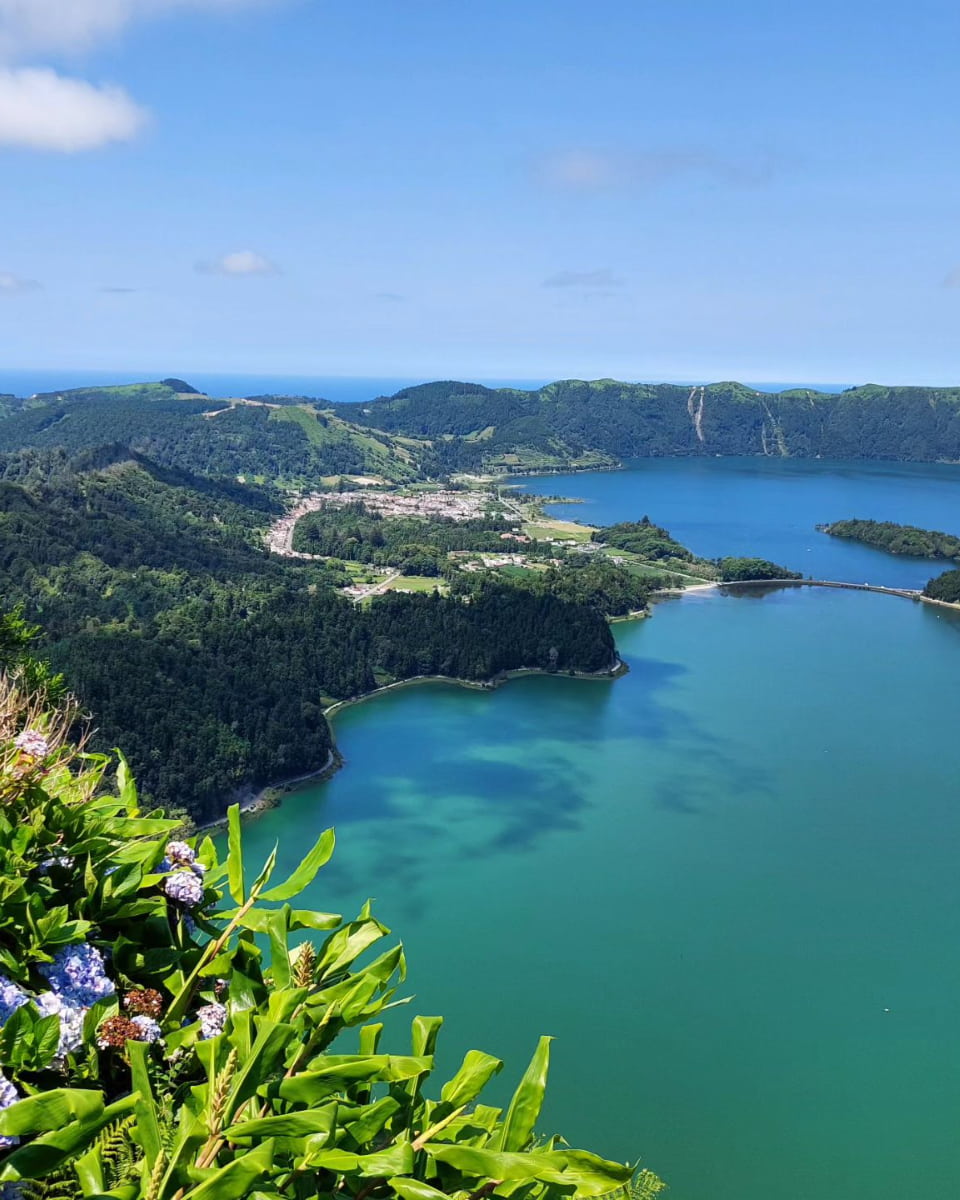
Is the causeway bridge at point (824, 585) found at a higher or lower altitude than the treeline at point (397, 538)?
lower

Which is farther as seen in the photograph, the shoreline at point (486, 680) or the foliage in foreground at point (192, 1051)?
the shoreline at point (486, 680)

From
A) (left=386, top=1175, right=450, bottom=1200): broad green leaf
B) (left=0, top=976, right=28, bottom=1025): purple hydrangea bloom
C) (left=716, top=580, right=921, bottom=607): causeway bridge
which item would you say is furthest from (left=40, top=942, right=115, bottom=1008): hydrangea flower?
(left=716, top=580, right=921, bottom=607): causeway bridge

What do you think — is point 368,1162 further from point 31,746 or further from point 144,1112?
point 31,746

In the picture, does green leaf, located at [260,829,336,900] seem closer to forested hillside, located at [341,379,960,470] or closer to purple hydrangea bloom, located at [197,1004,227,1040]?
purple hydrangea bloom, located at [197,1004,227,1040]

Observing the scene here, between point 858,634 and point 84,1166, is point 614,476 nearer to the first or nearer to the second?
point 858,634

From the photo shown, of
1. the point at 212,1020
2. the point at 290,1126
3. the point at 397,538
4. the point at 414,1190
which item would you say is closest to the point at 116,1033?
the point at 212,1020

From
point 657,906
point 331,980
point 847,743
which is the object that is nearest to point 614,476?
point 847,743

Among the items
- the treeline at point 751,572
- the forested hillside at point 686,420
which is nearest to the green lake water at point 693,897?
the treeline at point 751,572

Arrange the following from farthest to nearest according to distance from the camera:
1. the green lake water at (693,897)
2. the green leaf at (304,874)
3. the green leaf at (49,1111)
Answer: the green lake water at (693,897), the green leaf at (304,874), the green leaf at (49,1111)

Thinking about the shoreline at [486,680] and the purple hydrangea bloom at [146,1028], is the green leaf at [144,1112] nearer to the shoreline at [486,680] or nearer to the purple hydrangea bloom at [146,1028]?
the purple hydrangea bloom at [146,1028]
